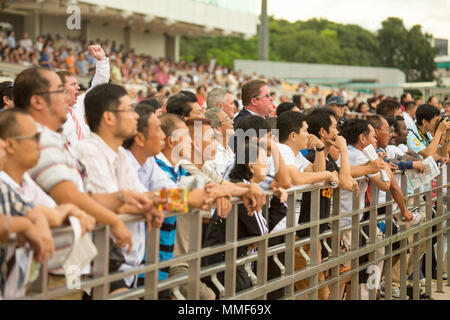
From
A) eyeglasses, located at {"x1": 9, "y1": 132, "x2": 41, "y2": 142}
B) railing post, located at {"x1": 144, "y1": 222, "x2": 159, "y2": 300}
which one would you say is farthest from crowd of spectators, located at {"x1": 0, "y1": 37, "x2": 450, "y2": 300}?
railing post, located at {"x1": 144, "y1": 222, "x2": 159, "y2": 300}

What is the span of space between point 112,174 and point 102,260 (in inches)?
23.3

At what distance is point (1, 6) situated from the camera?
31750mm

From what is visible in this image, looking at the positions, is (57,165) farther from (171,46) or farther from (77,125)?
(171,46)

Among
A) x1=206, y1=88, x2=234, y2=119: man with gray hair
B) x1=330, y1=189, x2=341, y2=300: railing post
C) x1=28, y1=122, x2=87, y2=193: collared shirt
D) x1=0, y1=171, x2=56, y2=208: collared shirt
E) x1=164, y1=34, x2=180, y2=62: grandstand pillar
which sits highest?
x1=164, y1=34, x2=180, y2=62: grandstand pillar

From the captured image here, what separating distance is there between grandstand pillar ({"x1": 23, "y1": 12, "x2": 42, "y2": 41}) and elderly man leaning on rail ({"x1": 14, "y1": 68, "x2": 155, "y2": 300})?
3292cm

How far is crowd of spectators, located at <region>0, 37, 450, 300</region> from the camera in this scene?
3158mm

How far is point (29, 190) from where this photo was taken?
3293 millimetres

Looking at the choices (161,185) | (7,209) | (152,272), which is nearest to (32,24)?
(161,185)

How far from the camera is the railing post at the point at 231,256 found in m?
4.30

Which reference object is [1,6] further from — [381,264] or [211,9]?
[381,264]

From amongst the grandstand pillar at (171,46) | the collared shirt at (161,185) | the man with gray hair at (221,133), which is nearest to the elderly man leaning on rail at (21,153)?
the collared shirt at (161,185)

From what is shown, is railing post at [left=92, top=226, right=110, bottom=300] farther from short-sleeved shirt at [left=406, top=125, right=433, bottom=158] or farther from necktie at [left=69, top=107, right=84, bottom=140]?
short-sleeved shirt at [left=406, top=125, right=433, bottom=158]

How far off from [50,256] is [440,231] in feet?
21.6

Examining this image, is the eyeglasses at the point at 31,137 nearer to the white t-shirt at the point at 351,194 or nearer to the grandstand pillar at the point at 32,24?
the white t-shirt at the point at 351,194
